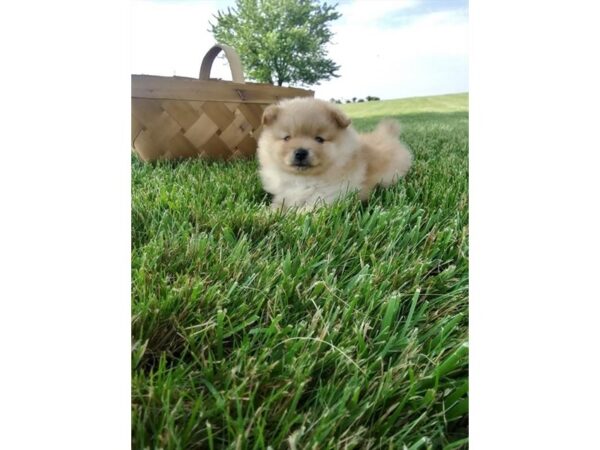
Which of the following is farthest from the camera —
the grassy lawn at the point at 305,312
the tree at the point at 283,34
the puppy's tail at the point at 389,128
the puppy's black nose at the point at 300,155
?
the puppy's black nose at the point at 300,155

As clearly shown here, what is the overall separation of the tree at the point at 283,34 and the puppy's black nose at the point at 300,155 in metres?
0.28

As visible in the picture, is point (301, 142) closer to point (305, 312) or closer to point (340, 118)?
point (340, 118)

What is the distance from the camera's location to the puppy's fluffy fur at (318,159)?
1.04 meters

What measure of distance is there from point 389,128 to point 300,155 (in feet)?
0.85

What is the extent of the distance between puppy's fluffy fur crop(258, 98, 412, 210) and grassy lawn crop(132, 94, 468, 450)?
4.9 inches
